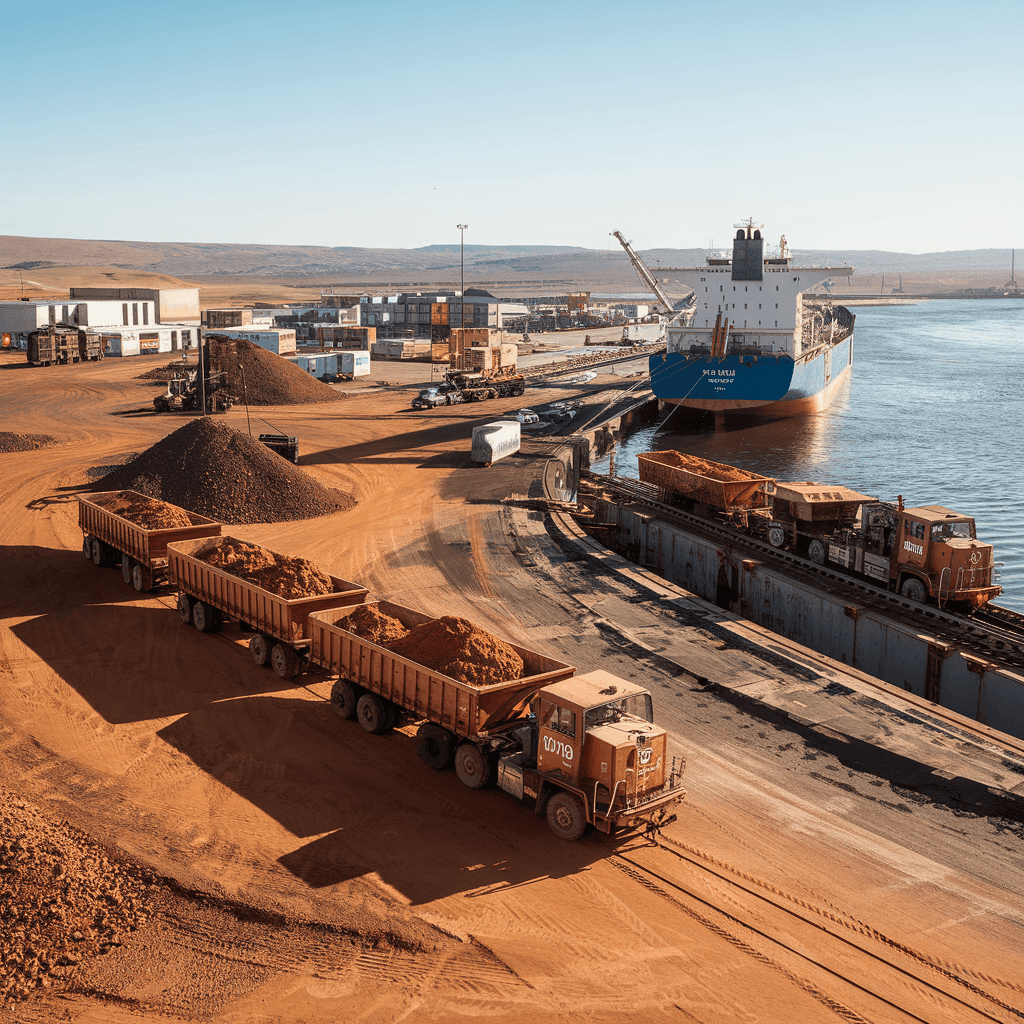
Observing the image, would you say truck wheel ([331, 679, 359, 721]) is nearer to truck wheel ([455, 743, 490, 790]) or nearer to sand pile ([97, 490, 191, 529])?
truck wheel ([455, 743, 490, 790])

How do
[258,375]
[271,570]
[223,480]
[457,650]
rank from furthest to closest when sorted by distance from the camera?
1. [258,375]
2. [223,480]
3. [271,570]
4. [457,650]

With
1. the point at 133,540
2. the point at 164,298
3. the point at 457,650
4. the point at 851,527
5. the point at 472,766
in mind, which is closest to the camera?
the point at 472,766

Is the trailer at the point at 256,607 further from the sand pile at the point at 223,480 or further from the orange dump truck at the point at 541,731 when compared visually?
the sand pile at the point at 223,480

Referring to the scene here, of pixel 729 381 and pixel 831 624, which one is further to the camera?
pixel 729 381

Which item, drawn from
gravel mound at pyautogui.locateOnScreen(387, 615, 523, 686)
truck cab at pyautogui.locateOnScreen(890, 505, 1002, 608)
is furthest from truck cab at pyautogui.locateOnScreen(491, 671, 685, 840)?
truck cab at pyautogui.locateOnScreen(890, 505, 1002, 608)

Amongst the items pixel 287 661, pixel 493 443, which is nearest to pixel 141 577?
pixel 287 661

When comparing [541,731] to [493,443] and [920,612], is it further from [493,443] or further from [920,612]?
[493,443]
